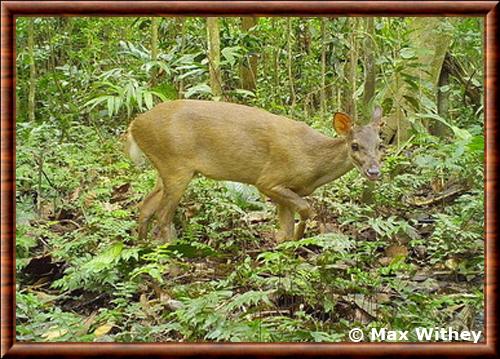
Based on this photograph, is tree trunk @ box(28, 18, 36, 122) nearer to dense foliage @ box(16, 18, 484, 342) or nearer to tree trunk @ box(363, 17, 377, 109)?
dense foliage @ box(16, 18, 484, 342)

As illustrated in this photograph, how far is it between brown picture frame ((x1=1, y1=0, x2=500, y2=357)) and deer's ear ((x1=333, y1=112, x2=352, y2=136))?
4.63 ft

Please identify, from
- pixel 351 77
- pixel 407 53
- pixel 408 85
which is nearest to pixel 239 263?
pixel 351 77

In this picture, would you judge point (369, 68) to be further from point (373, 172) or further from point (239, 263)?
point (239, 263)

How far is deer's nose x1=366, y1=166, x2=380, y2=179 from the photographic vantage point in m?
5.55

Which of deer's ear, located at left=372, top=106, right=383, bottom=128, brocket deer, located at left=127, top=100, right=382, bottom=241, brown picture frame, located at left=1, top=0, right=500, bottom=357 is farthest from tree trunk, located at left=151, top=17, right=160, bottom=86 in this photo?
deer's ear, located at left=372, top=106, right=383, bottom=128

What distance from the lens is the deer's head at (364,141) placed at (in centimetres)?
562

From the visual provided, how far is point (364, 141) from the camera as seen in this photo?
226 inches

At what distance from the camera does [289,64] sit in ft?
19.1
